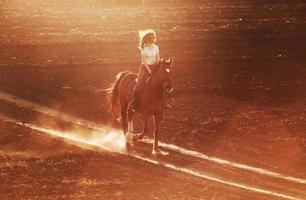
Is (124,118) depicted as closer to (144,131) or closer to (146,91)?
(144,131)

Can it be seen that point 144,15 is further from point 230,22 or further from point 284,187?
point 284,187

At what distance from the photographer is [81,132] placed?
57.8 feet

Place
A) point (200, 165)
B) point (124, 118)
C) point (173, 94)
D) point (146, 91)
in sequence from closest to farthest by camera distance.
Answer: point (200, 165) → point (146, 91) → point (124, 118) → point (173, 94)

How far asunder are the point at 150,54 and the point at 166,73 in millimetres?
838

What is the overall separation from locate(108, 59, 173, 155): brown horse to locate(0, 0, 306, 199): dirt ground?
1047mm

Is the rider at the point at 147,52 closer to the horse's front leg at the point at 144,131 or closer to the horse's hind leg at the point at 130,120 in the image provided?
the horse's front leg at the point at 144,131

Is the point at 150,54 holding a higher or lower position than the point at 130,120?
higher

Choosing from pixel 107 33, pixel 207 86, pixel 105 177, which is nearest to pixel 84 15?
pixel 107 33

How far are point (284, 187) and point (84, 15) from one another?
1221 inches

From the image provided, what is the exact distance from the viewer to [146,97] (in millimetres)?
15164

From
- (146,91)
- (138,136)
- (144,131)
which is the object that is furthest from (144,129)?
→ (146,91)

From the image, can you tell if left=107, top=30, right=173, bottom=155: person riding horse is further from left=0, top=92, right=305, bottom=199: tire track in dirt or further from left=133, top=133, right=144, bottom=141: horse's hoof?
left=0, top=92, right=305, bottom=199: tire track in dirt

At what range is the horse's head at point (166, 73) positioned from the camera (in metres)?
14.1

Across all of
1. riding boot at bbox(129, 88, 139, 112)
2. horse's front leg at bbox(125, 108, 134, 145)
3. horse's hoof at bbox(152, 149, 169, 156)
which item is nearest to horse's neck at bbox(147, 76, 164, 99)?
riding boot at bbox(129, 88, 139, 112)
